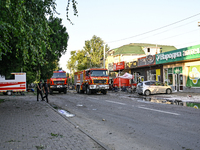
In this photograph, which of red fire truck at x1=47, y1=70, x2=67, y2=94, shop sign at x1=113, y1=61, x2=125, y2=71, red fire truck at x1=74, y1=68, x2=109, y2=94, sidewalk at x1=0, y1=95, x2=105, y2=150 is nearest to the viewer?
sidewalk at x1=0, y1=95, x2=105, y2=150

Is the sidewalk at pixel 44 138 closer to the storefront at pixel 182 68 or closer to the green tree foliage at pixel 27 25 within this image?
the green tree foliage at pixel 27 25

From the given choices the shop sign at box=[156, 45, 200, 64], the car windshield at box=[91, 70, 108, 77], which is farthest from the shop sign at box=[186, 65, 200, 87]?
the car windshield at box=[91, 70, 108, 77]

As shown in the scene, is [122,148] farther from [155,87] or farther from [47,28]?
[155,87]

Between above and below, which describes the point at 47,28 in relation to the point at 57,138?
above

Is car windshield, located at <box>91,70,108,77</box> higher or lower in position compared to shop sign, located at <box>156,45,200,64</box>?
lower

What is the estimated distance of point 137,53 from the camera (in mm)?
57094

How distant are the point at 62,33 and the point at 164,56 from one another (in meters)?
14.4

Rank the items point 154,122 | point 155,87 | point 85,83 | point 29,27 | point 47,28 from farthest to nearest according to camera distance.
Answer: point 85,83
point 155,87
point 154,122
point 47,28
point 29,27

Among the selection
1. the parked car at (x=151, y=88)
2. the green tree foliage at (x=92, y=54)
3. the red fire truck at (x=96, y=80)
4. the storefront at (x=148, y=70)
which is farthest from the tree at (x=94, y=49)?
the parked car at (x=151, y=88)

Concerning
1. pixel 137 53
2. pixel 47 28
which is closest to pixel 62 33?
pixel 47 28

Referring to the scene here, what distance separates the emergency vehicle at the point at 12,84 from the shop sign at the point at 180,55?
19.8 meters

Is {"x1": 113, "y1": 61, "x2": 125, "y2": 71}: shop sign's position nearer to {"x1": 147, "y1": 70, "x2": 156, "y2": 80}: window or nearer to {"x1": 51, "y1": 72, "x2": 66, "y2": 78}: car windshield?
{"x1": 147, "y1": 70, "x2": 156, "y2": 80}: window

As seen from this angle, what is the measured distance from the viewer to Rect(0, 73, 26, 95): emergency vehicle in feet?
99.9

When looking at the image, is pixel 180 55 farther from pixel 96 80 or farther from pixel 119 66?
pixel 119 66
